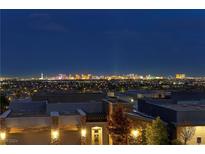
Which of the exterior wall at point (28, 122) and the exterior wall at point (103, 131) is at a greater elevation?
the exterior wall at point (28, 122)

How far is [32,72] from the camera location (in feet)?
47.3

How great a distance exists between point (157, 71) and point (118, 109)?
15484mm

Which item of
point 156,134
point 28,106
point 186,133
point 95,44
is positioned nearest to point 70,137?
point 156,134

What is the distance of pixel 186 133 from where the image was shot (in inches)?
266

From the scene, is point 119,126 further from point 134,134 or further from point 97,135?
point 97,135

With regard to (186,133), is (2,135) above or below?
above

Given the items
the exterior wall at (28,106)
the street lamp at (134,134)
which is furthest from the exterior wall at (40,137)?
the exterior wall at (28,106)

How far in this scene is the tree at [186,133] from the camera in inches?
261

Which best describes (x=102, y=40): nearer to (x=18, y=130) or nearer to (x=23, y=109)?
(x=23, y=109)

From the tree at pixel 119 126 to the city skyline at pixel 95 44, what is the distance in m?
2.23

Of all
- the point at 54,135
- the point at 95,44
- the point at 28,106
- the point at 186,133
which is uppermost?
the point at 95,44

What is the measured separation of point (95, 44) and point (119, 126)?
39.6 ft

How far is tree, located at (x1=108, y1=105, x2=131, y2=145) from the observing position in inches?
244

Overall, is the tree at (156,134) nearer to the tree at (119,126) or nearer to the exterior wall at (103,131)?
the tree at (119,126)
